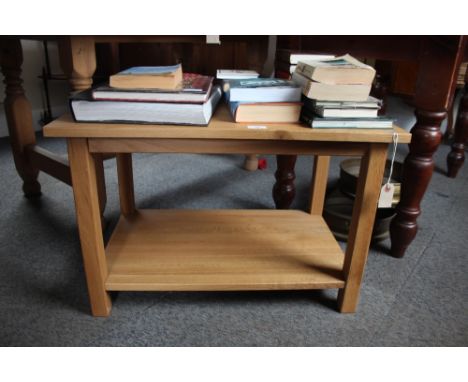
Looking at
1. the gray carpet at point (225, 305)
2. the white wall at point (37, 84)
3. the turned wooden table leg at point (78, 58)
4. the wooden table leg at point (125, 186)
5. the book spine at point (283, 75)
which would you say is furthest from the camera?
the white wall at point (37, 84)

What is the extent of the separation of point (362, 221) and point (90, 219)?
530 mm

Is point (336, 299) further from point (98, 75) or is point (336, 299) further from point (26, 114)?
point (98, 75)

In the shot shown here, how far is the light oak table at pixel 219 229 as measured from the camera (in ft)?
2.22

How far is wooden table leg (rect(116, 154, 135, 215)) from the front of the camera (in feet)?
3.54

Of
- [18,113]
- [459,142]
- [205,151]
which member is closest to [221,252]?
[205,151]

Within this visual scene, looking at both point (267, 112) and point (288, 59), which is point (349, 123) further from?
point (288, 59)

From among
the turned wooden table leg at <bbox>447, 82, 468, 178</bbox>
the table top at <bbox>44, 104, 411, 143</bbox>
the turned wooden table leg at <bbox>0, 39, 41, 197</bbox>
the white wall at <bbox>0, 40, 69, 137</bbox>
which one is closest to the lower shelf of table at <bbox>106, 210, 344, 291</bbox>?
the table top at <bbox>44, 104, 411, 143</bbox>

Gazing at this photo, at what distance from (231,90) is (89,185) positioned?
0.32 m

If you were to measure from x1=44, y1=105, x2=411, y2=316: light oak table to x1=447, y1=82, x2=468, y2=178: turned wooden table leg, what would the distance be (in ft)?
3.16

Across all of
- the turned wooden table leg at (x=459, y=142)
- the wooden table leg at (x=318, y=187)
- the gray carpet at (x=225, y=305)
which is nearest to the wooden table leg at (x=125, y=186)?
the gray carpet at (x=225, y=305)

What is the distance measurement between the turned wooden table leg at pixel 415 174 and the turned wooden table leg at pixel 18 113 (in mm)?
1201

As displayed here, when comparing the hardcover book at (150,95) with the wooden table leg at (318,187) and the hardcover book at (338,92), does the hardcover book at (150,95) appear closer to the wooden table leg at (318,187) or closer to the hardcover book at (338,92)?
the hardcover book at (338,92)

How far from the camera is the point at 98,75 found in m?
2.24
